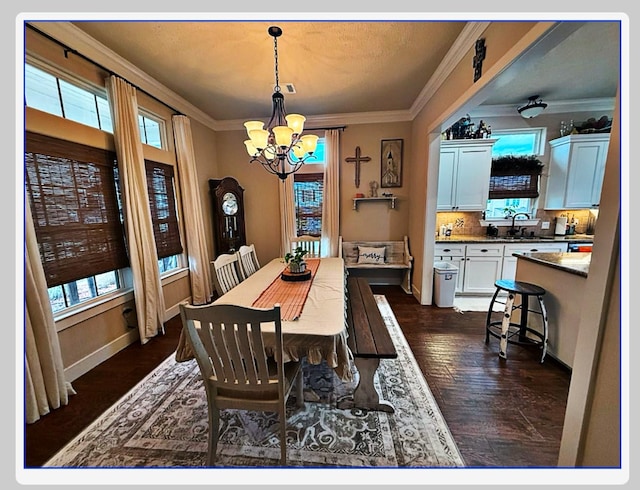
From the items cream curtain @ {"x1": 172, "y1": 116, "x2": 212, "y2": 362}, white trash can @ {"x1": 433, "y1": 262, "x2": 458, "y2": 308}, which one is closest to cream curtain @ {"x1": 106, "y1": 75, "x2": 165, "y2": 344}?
cream curtain @ {"x1": 172, "y1": 116, "x2": 212, "y2": 362}

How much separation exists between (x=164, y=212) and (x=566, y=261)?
419 centimetres

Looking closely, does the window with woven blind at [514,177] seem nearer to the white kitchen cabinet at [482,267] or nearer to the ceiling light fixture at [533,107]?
the ceiling light fixture at [533,107]

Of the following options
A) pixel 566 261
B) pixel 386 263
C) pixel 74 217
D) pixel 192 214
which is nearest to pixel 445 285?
pixel 386 263

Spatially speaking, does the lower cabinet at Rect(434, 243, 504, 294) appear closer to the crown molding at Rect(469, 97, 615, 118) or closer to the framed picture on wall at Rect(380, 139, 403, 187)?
the framed picture on wall at Rect(380, 139, 403, 187)

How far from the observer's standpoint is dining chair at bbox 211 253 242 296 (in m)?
2.01

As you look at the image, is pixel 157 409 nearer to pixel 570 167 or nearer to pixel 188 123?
pixel 188 123

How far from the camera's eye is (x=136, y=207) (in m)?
2.35

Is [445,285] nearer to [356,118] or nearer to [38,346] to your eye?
[356,118]

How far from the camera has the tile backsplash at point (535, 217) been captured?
3793 mm

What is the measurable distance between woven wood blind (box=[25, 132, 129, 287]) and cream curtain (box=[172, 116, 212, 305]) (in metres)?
0.91

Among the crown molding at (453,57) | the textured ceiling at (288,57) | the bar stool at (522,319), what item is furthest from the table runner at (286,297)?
the crown molding at (453,57)

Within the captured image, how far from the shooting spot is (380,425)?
148 cm

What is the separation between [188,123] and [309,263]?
2509mm

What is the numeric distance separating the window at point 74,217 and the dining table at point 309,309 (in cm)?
127
